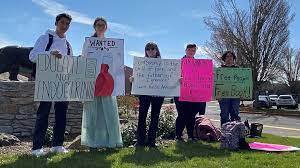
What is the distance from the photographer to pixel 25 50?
457 inches

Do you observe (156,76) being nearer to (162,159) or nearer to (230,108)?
(230,108)

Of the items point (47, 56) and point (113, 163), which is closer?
point (113, 163)

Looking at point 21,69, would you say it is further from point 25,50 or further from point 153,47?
point 153,47

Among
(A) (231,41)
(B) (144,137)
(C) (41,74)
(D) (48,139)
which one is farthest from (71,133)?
(A) (231,41)

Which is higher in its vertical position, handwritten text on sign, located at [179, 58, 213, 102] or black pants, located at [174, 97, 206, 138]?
handwritten text on sign, located at [179, 58, 213, 102]

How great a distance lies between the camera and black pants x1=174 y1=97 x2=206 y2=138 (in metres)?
9.53

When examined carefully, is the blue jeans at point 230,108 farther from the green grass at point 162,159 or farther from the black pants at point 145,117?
the black pants at point 145,117

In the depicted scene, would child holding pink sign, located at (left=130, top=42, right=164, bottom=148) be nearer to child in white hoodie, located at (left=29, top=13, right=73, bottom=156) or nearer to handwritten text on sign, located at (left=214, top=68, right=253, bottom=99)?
child in white hoodie, located at (left=29, top=13, right=73, bottom=156)

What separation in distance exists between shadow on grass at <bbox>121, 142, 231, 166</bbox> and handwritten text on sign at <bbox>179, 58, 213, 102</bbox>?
1.05 metres

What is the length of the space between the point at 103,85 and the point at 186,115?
2.41 m

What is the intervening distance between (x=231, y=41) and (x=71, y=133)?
82.1 feet

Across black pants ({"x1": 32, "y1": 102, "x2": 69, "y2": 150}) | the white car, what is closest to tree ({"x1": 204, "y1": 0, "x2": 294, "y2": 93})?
the white car

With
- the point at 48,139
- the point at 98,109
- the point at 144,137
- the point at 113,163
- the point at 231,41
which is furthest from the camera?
the point at 231,41

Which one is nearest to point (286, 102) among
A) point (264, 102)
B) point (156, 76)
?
point (264, 102)
